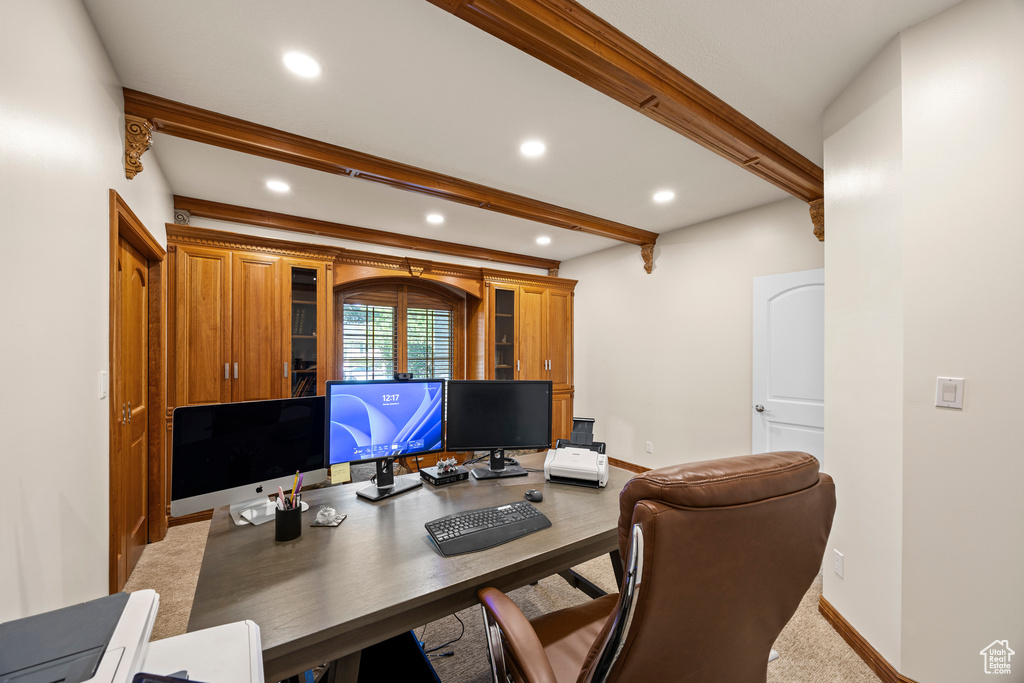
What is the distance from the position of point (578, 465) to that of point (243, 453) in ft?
4.35

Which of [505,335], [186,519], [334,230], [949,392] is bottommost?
[186,519]

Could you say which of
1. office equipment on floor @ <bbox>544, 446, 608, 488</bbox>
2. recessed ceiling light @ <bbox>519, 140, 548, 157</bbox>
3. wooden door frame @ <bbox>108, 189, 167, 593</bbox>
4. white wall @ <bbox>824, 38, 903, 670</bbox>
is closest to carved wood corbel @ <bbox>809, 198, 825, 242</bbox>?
white wall @ <bbox>824, 38, 903, 670</bbox>

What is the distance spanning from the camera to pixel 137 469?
255 cm

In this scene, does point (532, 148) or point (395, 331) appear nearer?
point (532, 148)

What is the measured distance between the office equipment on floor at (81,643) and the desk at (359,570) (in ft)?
0.87

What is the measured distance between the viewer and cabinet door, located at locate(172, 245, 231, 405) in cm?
306

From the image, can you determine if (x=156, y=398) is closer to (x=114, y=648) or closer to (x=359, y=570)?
(x=359, y=570)

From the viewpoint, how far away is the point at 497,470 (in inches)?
76.9

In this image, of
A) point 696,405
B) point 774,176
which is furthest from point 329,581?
point 696,405

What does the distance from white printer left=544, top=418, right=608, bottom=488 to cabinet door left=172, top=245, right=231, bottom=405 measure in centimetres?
284

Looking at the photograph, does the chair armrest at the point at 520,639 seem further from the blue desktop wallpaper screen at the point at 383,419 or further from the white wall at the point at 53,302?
the white wall at the point at 53,302

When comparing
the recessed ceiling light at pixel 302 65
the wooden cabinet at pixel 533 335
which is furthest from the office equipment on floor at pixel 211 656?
the wooden cabinet at pixel 533 335

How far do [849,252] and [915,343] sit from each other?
558 millimetres

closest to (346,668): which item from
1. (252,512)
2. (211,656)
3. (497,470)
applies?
(211,656)
